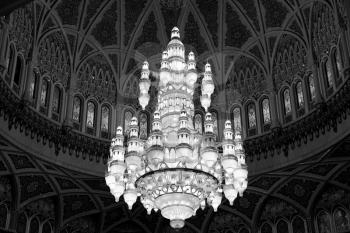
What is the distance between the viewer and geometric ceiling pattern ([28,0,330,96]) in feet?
67.1

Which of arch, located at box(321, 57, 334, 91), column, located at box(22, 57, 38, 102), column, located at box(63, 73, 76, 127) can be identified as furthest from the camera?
column, located at box(63, 73, 76, 127)

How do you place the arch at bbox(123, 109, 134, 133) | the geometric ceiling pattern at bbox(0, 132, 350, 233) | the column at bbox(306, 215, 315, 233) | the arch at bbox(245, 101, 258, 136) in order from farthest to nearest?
the arch at bbox(123, 109, 134, 133)
the arch at bbox(245, 101, 258, 136)
the column at bbox(306, 215, 315, 233)
the geometric ceiling pattern at bbox(0, 132, 350, 233)

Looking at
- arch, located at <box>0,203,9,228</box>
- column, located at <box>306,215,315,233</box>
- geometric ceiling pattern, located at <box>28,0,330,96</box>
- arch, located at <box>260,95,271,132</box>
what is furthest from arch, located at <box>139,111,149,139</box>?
column, located at <box>306,215,315,233</box>

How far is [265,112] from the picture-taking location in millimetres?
20500

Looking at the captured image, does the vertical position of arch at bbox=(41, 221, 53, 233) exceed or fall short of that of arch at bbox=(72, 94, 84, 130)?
it falls short

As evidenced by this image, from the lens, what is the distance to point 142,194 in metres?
→ 13.4

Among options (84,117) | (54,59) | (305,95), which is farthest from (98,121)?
(305,95)

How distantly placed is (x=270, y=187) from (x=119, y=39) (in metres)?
8.86

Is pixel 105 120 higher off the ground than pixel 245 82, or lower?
lower

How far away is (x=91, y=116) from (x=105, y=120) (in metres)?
0.63

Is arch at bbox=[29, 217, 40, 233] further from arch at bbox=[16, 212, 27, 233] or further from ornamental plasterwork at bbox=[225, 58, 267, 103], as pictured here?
ornamental plasterwork at bbox=[225, 58, 267, 103]

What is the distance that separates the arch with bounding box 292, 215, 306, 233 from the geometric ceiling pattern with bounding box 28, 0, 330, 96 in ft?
19.5

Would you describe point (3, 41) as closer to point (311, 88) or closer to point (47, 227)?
point (47, 227)

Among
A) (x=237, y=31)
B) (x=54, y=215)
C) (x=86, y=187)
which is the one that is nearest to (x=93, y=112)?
(x=86, y=187)
